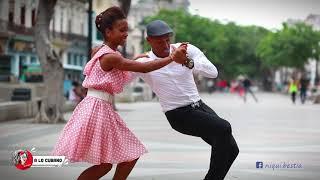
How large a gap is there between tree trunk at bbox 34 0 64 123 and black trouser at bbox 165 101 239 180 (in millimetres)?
12318

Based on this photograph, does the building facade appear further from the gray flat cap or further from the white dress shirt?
the gray flat cap

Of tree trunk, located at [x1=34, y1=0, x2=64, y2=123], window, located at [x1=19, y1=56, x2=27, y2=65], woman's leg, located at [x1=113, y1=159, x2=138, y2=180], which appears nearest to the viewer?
woman's leg, located at [x1=113, y1=159, x2=138, y2=180]

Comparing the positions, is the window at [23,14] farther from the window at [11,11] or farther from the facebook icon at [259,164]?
the facebook icon at [259,164]

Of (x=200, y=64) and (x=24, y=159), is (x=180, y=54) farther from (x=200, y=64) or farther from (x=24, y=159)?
(x=24, y=159)

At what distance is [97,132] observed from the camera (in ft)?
18.8

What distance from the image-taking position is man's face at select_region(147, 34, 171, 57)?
20.1ft

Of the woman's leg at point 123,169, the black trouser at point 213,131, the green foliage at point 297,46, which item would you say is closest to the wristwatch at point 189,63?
the black trouser at point 213,131

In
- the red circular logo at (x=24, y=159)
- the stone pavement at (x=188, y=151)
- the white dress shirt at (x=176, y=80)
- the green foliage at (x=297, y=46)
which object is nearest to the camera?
the white dress shirt at (x=176, y=80)

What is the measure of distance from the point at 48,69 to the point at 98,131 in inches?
508

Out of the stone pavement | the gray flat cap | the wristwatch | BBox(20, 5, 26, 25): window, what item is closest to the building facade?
BBox(20, 5, 26, 25): window

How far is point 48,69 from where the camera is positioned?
1842 centimetres

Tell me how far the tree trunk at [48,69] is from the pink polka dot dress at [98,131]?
41.4 feet

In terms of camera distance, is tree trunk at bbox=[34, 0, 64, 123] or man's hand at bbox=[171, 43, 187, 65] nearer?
man's hand at bbox=[171, 43, 187, 65]

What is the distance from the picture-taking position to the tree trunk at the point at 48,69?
1828 cm
